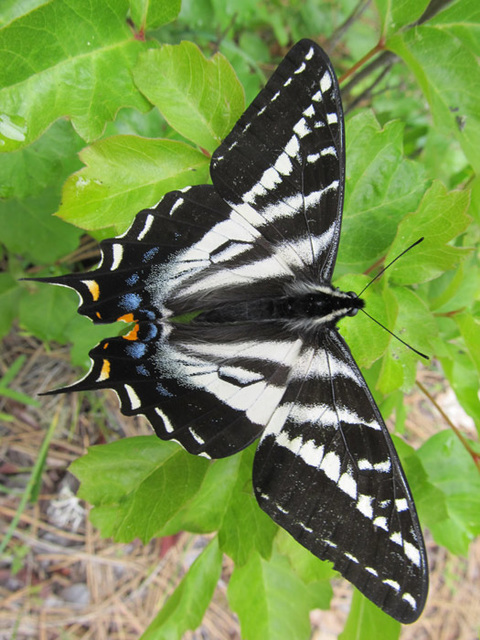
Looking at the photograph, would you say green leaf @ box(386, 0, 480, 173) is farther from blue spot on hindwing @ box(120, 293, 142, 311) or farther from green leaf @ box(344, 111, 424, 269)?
blue spot on hindwing @ box(120, 293, 142, 311)

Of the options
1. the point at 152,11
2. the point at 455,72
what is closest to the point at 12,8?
→ the point at 152,11

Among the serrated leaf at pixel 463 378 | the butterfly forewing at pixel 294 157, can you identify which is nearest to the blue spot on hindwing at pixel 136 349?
the butterfly forewing at pixel 294 157

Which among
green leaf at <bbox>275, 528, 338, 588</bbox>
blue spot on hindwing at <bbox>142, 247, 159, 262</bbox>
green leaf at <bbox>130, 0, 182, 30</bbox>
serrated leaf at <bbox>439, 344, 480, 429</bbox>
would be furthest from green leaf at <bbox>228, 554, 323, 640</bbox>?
green leaf at <bbox>130, 0, 182, 30</bbox>

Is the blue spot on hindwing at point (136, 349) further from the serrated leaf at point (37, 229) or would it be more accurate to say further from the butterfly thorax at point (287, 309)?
the serrated leaf at point (37, 229)

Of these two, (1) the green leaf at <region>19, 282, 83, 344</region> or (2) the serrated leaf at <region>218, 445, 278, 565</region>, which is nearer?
(2) the serrated leaf at <region>218, 445, 278, 565</region>

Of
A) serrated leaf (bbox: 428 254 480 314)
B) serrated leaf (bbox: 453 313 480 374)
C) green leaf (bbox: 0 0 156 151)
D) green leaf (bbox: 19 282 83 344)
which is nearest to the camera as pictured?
green leaf (bbox: 0 0 156 151)

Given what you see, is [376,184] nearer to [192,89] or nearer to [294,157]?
[294,157]
